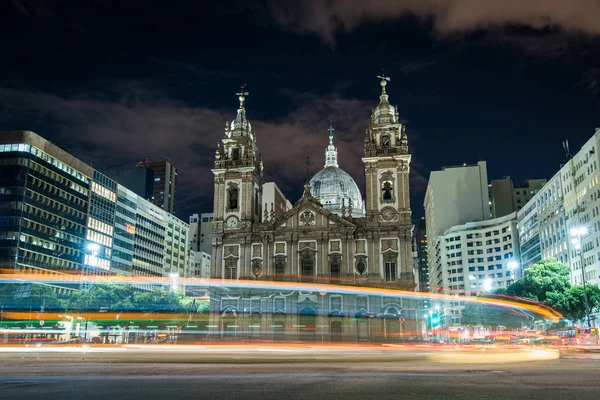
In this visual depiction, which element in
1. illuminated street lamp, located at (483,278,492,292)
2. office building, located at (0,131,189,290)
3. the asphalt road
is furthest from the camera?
illuminated street lamp, located at (483,278,492,292)

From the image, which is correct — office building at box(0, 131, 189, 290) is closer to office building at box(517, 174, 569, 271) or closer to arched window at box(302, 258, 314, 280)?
arched window at box(302, 258, 314, 280)

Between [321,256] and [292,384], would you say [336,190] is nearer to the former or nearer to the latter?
[321,256]

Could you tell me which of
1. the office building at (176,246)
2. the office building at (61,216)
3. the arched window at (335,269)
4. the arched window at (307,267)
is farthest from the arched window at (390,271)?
the office building at (176,246)

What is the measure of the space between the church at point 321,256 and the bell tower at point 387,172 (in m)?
0.13

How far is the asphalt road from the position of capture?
12914mm

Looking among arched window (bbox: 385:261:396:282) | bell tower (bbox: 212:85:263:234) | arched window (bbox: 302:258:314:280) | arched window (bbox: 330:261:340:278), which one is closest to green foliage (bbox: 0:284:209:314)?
bell tower (bbox: 212:85:263:234)

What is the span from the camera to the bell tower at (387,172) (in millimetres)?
76812

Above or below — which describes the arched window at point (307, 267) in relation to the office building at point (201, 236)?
below

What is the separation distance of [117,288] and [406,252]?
3661 cm

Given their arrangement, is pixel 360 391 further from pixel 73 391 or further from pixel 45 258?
pixel 45 258

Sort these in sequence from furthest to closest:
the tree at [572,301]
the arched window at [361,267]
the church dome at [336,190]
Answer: the church dome at [336,190]
the arched window at [361,267]
the tree at [572,301]

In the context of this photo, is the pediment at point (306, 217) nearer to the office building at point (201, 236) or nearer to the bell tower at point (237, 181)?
the bell tower at point (237, 181)

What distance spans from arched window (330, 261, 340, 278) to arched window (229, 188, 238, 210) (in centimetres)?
1615

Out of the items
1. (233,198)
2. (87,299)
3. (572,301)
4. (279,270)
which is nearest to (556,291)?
(572,301)
